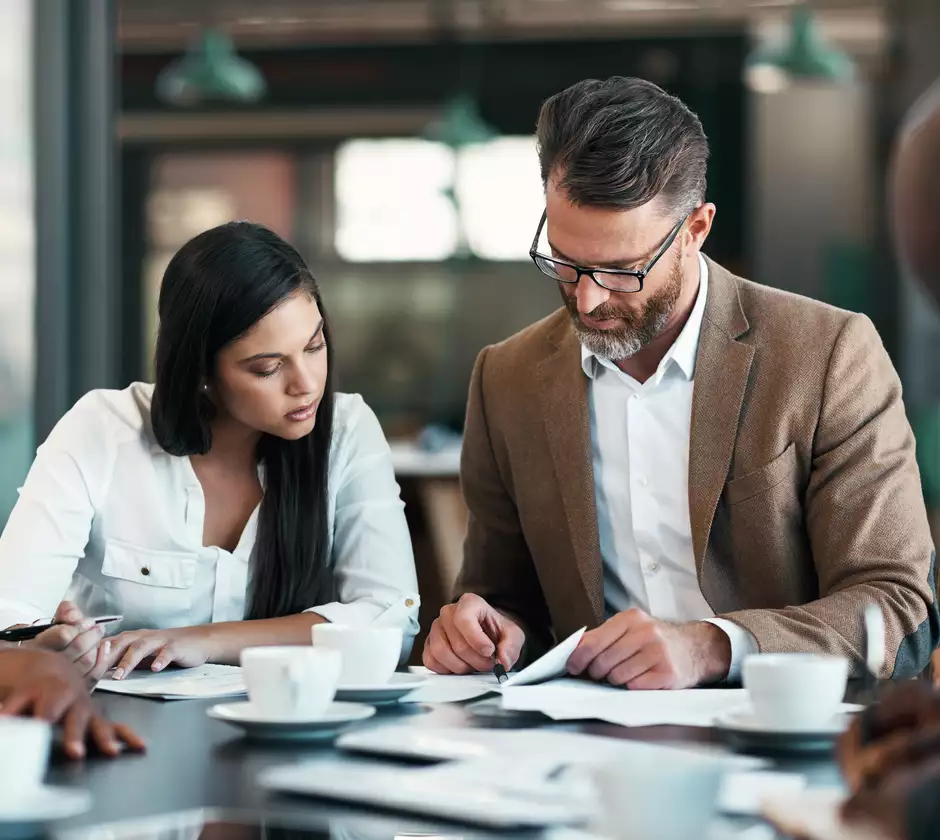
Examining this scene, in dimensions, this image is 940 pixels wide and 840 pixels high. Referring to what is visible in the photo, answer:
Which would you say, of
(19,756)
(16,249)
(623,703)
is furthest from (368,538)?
(16,249)

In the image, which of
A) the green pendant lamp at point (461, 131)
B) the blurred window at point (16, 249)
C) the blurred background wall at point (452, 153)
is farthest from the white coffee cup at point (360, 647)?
the blurred background wall at point (452, 153)

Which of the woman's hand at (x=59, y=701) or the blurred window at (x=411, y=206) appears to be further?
the blurred window at (x=411, y=206)

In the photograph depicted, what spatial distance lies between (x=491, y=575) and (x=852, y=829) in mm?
1400

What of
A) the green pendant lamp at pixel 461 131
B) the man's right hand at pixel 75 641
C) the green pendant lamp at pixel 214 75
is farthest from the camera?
the green pendant lamp at pixel 461 131

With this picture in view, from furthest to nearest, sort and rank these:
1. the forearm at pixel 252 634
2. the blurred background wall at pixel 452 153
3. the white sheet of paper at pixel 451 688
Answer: the blurred background wall at pixel 452 153 < the forearm at pixel 252 634 < the white sheet of paper at pixel 451 688

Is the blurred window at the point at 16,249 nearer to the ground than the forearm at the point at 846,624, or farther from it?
farther from it

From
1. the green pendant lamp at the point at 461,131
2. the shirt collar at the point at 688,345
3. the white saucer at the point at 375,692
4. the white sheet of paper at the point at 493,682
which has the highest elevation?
the green pendant lamp at the point at 461,131

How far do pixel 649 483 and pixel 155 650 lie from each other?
0.75m

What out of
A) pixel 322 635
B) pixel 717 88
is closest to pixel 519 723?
pixel 322 635

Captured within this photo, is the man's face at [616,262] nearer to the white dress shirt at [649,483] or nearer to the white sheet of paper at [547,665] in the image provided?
the white dress shirt at [649,483]

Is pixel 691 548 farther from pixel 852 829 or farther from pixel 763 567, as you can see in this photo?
pixel 852 829

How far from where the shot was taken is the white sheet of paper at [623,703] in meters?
1.23

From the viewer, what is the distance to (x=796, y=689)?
1.08 m

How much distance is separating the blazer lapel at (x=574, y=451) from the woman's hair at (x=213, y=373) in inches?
14.1
